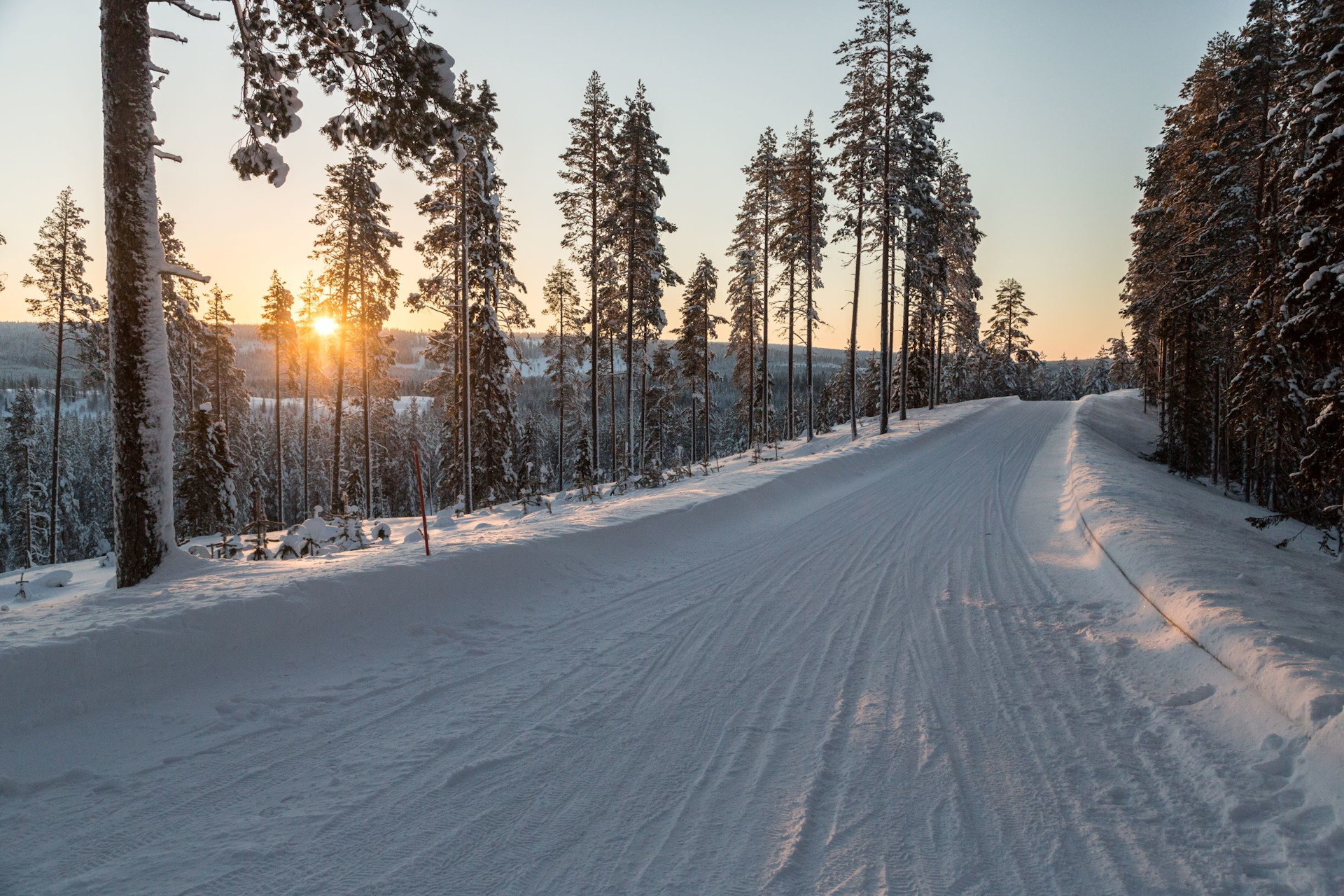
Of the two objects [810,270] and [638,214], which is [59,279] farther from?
[810,270]

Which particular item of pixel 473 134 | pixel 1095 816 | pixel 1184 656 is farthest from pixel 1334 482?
pixel 473 134

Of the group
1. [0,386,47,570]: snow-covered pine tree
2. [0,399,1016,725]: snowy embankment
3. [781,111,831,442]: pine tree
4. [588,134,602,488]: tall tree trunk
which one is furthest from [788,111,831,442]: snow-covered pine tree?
[0,386,47,570]: snow-covered pine tree

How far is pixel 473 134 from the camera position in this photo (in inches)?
656

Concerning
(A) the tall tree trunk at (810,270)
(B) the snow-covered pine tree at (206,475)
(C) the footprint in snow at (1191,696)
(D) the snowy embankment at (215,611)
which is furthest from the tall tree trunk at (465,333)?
(C) the footprint in snow at (1191,696)

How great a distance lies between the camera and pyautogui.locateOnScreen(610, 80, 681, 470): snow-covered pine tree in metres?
21.6

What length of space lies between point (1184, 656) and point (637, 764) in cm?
427

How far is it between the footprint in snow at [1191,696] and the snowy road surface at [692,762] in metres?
0.02

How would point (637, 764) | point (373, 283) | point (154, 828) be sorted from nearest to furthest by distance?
point (154, 828), point (637, 764), point (373, 283)

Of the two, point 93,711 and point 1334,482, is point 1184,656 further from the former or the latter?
point 93,711

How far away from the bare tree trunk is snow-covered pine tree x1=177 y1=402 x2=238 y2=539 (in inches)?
791

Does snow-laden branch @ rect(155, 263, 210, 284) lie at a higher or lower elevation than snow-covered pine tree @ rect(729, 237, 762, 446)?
lower

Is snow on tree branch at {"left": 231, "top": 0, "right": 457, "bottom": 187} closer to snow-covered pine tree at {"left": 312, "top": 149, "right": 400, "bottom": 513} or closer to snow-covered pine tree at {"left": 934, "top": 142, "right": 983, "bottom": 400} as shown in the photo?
snow-covered pine tree at {"left": 312, "top": 149, "right": 400, "bottom": 513}

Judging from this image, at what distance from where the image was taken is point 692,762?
3242mm

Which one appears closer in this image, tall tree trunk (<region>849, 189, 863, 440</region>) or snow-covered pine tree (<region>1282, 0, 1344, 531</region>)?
snow-covered pine tree (<region>1282, 0, 1344, 531</region>)
